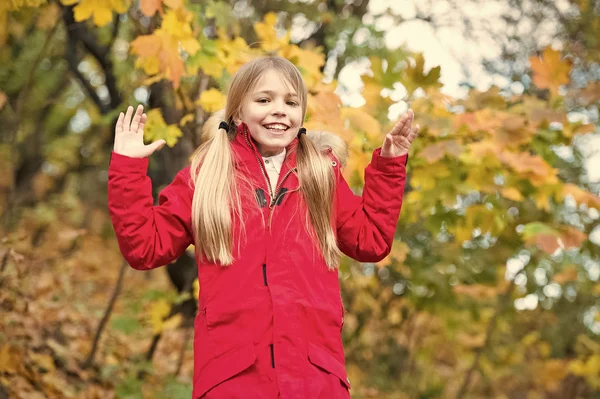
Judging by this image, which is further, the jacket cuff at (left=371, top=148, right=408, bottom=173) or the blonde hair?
the jacket cuff at (left=371, top=148, right=408, bottom=173)

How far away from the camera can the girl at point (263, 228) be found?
2146 mm

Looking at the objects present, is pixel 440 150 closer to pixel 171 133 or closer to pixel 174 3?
pixel 171 133

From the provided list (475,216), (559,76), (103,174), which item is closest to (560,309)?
(475,216)

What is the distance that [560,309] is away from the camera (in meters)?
8.04

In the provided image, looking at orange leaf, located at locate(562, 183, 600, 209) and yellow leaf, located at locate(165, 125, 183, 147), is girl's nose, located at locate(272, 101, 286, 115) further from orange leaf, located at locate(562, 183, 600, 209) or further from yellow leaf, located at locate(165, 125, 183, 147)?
orange leaf, located at locate(562, 183, 600, 209)

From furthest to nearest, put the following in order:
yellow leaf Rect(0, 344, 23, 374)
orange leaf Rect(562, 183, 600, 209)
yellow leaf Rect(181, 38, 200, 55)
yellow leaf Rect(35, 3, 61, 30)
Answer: yellow leaf Rect(35, 3, 61, 30)
yellow leaf Rect(0, 344, 23, 374)
orange leaf Rect(562, 183, 600, 209)
yellow leaf Rect(181, 38, 200, 55)

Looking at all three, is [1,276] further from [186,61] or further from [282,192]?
[282,192]

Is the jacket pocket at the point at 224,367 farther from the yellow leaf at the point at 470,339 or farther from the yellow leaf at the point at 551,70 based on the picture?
the yellow leaf at the point at 470,339

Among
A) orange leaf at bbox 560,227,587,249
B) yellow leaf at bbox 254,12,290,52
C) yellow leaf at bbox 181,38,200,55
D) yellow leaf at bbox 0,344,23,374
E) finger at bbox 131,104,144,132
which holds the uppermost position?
finger at bbox 131,104,144,132

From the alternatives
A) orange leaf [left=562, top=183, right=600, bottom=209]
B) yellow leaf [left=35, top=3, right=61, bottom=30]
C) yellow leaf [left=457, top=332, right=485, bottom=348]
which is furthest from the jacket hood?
yellow leaf [left=457, top=332, right=485, bottom=348]

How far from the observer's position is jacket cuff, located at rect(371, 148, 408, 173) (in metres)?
2.40

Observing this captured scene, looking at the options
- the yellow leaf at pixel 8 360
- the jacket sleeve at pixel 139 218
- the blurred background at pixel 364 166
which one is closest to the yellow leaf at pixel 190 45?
the blurred background at pixel 364 166

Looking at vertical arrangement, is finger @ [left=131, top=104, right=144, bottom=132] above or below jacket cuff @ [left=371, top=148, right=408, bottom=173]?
above

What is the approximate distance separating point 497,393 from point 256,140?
27.4 feet
